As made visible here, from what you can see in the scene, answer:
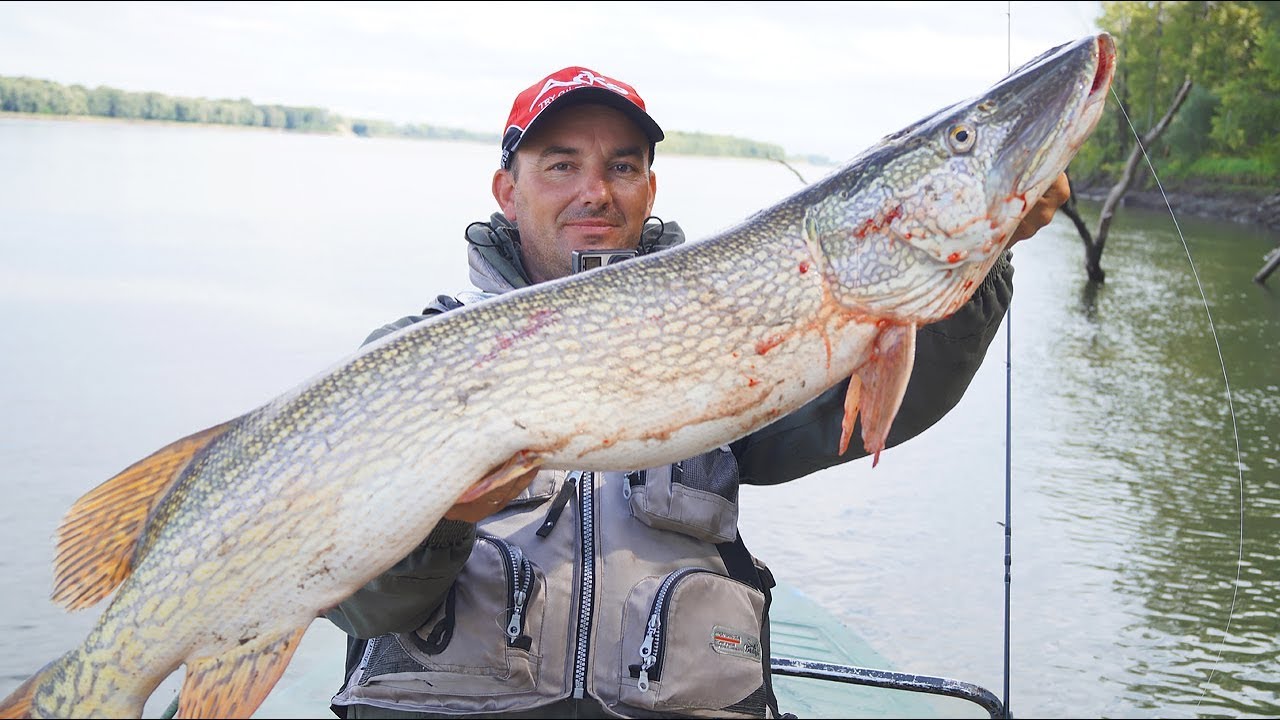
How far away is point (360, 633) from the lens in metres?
2.17

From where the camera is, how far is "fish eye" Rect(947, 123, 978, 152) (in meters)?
1.83

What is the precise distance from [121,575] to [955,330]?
164cm

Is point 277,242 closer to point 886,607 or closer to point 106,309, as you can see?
point 106,309

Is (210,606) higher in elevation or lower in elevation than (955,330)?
lower

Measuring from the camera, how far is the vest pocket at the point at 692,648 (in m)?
2.25

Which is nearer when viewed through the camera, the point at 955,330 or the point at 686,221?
the point at 955,330

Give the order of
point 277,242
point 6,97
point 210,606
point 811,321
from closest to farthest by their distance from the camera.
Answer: point 210,606
point 811,321
point 277,242
point 6,97

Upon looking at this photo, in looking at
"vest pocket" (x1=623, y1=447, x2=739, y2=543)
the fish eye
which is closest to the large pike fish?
the fish eye

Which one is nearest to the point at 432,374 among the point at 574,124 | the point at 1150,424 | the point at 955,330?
the point at 955,330

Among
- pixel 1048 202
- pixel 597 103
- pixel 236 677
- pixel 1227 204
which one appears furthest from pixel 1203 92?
pixel 236 677

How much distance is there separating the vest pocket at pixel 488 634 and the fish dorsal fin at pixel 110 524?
676mm

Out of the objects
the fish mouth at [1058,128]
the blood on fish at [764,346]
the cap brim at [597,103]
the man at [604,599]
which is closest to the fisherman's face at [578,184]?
the cap brim at [597,103]

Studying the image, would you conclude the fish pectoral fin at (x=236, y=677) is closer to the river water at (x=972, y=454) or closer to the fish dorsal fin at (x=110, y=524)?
the fish dorsal fin at (x=110, y=524)

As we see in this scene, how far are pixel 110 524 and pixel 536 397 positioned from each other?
75cm
